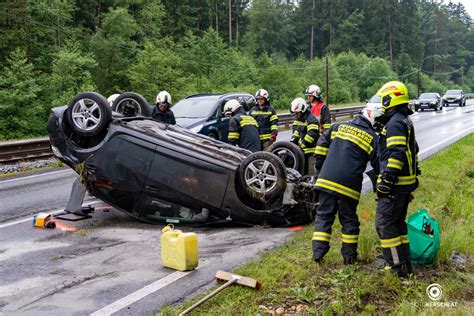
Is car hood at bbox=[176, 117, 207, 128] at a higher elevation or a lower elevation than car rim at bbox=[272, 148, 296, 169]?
higher

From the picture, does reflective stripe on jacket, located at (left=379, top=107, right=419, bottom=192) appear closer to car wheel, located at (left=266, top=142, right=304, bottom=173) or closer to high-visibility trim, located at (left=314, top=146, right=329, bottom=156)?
high-visibility trim, located at (left=314, top=146, right=329, bottom=156)

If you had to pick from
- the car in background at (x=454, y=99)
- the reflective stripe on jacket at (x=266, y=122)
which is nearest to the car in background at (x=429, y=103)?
the car in background at (x=454, y=99)

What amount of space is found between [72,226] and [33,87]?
856 inches

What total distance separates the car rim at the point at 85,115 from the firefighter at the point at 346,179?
11.0 feet

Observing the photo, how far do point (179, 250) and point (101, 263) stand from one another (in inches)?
35.7

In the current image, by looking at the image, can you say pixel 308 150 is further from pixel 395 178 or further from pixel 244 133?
pixel 395 178

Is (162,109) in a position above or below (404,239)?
above

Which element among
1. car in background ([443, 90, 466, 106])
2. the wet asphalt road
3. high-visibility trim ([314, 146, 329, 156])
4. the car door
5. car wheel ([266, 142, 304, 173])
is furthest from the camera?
car in background ([443, 90, 466, 106])

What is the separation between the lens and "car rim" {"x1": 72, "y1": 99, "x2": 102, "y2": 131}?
6719 mm

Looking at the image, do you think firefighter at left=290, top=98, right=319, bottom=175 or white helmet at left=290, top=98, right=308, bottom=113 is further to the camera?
white helmet at left=290, top=98, right=308, bottom=113

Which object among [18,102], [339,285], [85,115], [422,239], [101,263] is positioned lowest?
[101,263]

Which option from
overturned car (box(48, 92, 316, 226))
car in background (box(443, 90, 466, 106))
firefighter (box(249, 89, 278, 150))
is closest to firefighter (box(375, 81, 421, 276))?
overturned car (box(48, 92, 316, 226))

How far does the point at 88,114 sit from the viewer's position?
6.73 meters

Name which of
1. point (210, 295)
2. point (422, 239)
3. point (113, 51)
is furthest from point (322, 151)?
point (113, 51)
